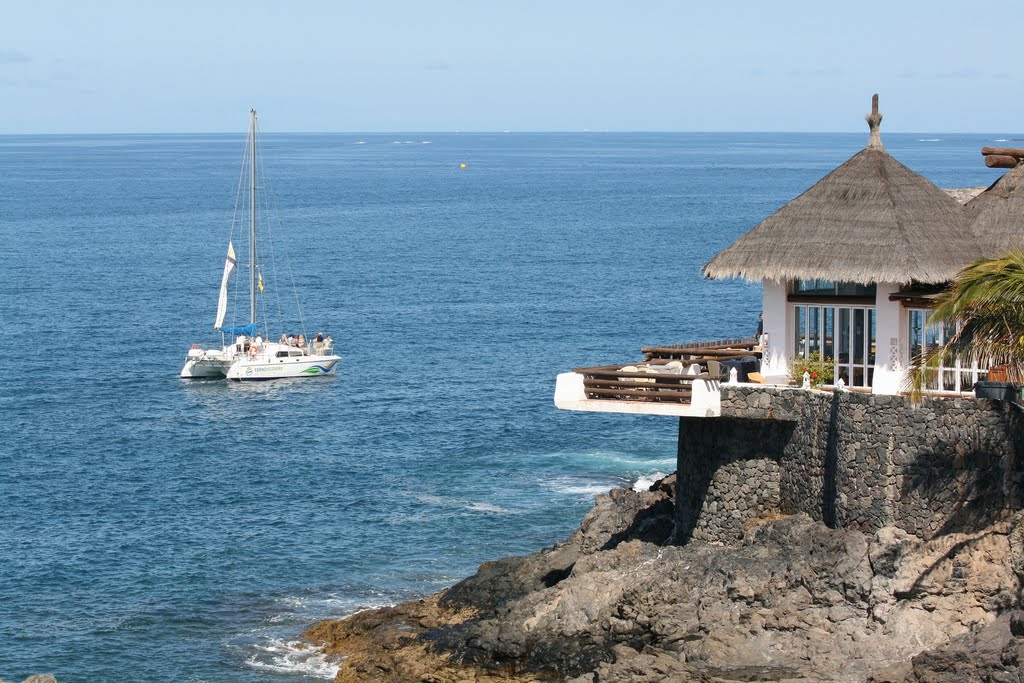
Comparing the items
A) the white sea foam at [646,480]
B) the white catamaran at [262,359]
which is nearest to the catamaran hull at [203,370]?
the white catamaran at [262,359]

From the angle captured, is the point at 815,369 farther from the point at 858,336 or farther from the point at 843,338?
the point at 858,336

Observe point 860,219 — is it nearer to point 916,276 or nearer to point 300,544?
point 916,276

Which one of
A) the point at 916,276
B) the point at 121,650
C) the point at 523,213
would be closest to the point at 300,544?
the point at 121,650

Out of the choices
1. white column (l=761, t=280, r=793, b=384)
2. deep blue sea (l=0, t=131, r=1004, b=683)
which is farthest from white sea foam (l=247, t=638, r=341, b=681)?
white column (l=761, t=280, r=793, b=384)

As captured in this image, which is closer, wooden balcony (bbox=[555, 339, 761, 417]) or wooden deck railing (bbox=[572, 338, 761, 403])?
wooden balcony (bbox=[555, 339, 761, 417])

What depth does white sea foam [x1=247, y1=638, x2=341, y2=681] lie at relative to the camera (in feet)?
111

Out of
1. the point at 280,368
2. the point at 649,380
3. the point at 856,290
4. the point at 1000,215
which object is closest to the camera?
the point at 856,290

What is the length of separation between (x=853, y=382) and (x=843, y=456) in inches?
78.8

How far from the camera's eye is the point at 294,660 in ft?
114

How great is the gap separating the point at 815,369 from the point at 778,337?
1127mm

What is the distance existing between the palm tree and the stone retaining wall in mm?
837

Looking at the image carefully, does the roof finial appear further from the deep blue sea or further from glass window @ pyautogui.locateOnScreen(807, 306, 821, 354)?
the deep blue sea

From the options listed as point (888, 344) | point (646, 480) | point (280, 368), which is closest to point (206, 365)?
point (280, 368)

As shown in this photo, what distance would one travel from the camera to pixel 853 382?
97.8 feet
